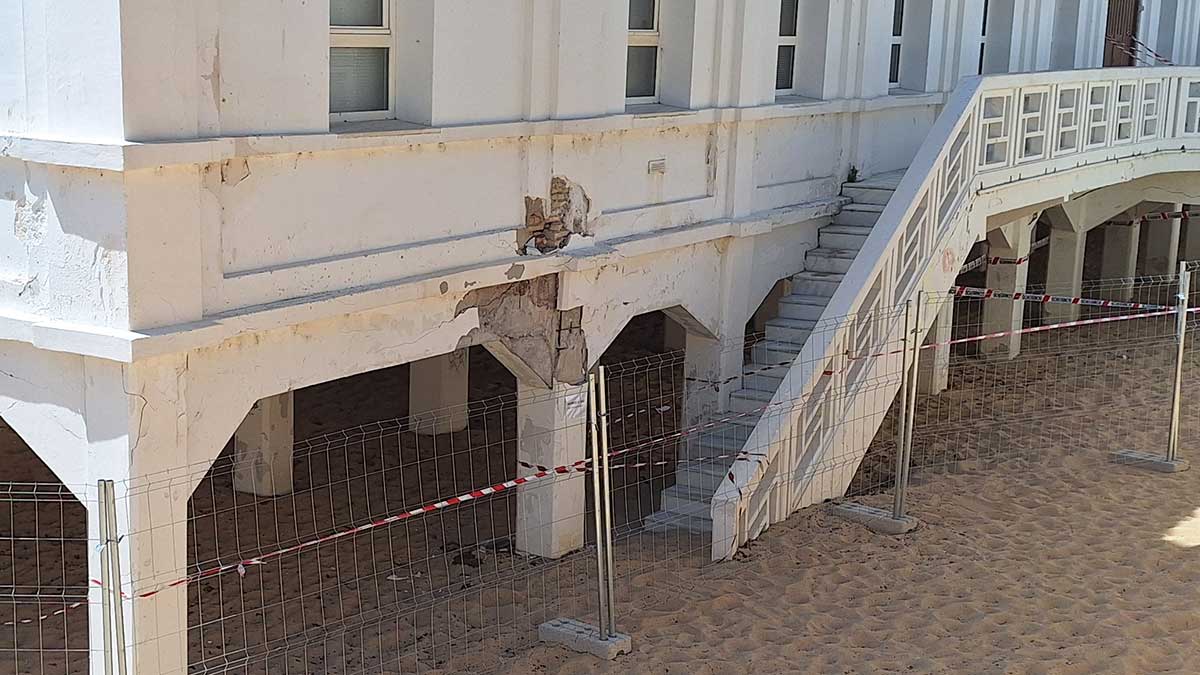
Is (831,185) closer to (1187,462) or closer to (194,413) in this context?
(1187,462)

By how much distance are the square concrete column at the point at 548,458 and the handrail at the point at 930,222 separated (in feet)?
4.08

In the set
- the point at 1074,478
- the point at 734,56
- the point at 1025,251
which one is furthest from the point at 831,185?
the point at 1025,251

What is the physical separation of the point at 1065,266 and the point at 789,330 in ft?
31.2

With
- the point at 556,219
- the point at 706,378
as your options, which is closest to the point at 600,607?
the point at 556,219

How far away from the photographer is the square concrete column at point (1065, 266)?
2159 centimetres

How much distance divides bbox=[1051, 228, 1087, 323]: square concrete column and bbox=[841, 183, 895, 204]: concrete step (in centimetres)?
731

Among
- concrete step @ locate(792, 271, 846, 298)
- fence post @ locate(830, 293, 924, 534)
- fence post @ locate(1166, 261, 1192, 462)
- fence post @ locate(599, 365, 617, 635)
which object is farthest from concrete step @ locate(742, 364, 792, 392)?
fence post @ locate(599, 365, 617, 635)

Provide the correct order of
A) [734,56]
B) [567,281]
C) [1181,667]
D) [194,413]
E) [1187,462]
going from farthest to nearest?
1. [1187,462]
2. [734,56]
3. [567,281]
4. [1181,667]
5. [194,413]

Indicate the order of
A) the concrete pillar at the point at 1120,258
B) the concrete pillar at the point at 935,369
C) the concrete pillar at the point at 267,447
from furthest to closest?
the concrete pillar at the point at 1120,258 → the concrete pillar at the point at 935,369 → the concrete pillar at the point at 267,447

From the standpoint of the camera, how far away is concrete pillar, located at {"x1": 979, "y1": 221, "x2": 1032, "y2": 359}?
1978 centimetres

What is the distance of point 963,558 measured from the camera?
11.8 metres

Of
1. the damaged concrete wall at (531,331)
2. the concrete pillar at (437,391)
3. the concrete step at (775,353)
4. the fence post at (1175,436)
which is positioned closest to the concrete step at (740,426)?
the concrete step at (775,353)

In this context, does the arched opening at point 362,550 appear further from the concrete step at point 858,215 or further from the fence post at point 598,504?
the concrete step at point 858,215

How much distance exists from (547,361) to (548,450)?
0.73 meters
